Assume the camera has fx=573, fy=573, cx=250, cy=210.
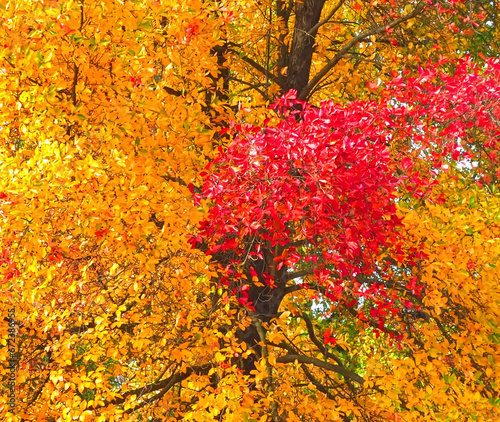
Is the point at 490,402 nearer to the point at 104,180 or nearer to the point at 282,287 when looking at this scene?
the point at 282,287

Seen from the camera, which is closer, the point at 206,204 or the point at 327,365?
the point at 206,204

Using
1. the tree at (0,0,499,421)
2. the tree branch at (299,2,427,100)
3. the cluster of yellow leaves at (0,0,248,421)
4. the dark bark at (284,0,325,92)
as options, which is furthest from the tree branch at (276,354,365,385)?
the dark bark at (284,0,325,92)

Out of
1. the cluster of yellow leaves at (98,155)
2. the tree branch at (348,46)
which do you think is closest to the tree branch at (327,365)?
the cluster of yellow leaves at (98,155)

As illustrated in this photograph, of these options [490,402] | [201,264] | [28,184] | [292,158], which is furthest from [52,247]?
[490,402]

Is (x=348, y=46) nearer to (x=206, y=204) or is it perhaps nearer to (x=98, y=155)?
(x=206, y=204)

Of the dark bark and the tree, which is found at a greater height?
the dark bark

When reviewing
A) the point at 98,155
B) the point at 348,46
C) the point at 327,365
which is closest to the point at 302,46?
the point at 348,46

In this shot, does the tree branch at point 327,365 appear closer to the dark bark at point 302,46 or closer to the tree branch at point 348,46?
the tree branch at point 348,46

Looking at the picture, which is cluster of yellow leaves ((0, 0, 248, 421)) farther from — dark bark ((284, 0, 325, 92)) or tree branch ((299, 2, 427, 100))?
dark bark ((284, 0, 325, 92))

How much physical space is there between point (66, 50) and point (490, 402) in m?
5.47

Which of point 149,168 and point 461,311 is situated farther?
point 461,311

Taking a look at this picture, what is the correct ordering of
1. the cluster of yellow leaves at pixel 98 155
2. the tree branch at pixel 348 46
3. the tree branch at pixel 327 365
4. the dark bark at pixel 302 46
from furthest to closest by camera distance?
the dark bark at pixel 302 46 → the tree branch at pixel 348 46 → the tree branch at pixel 327 365 → the cluster of yellow leaves at pixel 98 155

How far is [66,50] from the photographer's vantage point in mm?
5598

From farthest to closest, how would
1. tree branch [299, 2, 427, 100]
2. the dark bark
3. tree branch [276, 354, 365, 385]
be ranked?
the dark bark, tree branch [299, 2, 427, 100], tree branch [276, 354, 365, 385]
